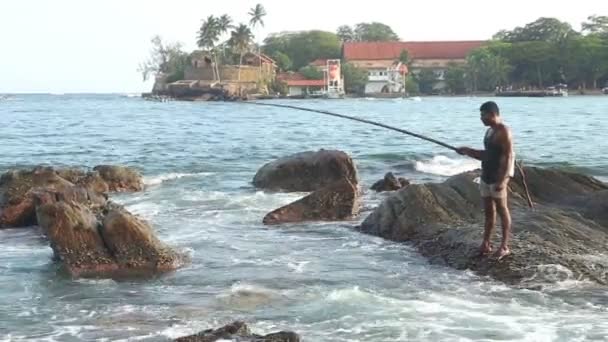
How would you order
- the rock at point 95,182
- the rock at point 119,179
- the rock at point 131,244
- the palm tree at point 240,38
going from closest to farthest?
the rock at point 131,244 → the rock at point 95,182 → the rock at point 119,179 → the palm tree at point 240,38

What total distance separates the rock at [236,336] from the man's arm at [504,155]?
13.0 ft

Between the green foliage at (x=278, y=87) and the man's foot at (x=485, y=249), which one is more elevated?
the green foliage at (x=278, y=87)

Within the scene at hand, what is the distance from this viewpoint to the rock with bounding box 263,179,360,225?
1474 cm

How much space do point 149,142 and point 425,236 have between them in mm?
28554

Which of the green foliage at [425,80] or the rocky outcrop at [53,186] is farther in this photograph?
the green foliage at [425,80]

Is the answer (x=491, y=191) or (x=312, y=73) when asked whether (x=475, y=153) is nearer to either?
(x=491, y=191)


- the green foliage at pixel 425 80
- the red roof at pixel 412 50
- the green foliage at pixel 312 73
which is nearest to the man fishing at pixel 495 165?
the green foliage at pixel 312 73

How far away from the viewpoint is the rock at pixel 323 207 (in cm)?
1474

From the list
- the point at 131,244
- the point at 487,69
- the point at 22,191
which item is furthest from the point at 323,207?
the point at 487,69

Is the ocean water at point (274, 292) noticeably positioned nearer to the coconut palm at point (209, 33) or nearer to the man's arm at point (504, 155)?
the man's arm at point (504, 155)

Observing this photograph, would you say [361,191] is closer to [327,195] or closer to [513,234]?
[327,195]

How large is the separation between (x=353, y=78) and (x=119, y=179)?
12535 cm

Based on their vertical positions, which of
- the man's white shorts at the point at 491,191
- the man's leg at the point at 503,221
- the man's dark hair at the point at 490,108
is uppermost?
the man's dark hair at the point at 490,108

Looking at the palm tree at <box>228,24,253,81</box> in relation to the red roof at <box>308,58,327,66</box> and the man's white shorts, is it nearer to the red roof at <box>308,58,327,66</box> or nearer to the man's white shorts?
the red roof at <box>308,58,327,66</box>
